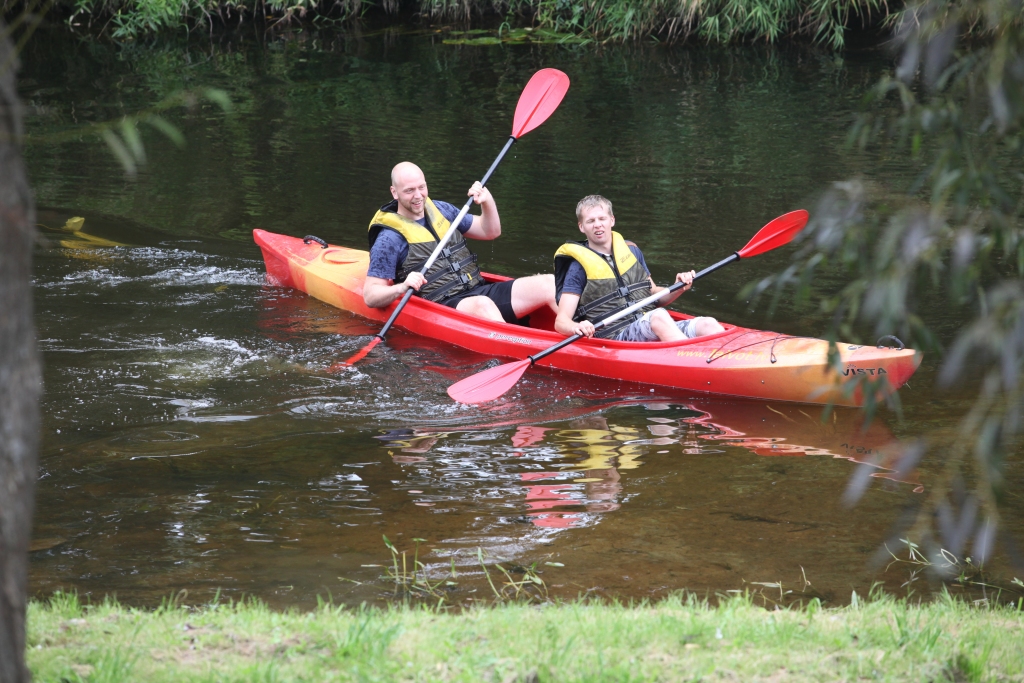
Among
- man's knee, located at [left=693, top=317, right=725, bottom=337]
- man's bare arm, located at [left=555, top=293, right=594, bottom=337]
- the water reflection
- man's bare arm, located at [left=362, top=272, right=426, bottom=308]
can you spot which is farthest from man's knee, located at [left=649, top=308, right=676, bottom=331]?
man's bare arm, located at [left=362, top=272, right=426, bottom=308]

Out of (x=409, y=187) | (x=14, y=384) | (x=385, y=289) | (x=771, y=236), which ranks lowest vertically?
(x=385, y=289)

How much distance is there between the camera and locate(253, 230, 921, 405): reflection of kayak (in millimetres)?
4688

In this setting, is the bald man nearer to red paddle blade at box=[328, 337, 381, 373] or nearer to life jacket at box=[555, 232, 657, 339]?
red paddle blade at box=[328, 337, 381, 373]

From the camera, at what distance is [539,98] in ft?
22.9

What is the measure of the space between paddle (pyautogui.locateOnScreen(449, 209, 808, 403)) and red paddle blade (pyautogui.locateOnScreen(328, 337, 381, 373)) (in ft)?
2.61

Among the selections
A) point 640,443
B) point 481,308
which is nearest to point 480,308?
point 481,308

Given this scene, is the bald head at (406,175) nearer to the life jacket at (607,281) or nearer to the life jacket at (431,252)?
the life jacket at (431,252)

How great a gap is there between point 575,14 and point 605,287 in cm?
1027

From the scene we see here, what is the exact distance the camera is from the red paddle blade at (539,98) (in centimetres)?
696

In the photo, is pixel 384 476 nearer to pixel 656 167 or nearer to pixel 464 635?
pixel 464 635

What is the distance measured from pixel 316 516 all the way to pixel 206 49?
533 inches

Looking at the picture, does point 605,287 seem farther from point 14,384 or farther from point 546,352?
point 14,384

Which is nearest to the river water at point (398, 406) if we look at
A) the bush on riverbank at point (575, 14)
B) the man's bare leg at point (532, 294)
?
the man's bare leg at point (532, 294)

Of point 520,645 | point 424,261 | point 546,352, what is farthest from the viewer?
point 424,261
